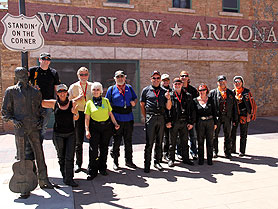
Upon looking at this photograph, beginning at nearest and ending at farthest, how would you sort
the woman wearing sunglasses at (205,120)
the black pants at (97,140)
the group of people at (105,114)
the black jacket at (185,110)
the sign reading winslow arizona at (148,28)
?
1. the group of people at (105,114)
2. the black pants at (97,140)
3. the black jacket at (185,110)
4. the woman wearing sunglasses at (205,120)
5. the sign reading winslow arizona at (148,28)

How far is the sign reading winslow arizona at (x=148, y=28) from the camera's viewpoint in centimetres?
988

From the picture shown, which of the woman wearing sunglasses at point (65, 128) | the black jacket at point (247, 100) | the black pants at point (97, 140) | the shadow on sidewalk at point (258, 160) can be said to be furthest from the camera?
the black jacket at point (247, 100)

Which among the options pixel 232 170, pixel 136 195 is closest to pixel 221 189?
pixel 232 170

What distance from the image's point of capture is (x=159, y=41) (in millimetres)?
11102

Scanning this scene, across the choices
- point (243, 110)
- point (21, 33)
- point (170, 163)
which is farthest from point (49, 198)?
point (243, 110)

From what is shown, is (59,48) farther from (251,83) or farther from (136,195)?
(251,83)

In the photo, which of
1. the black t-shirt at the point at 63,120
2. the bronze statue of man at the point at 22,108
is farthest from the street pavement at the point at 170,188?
the black t-shirt at the point at 63,120

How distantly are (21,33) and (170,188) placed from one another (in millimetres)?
3710

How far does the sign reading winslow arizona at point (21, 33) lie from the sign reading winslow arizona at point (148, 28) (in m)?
5.79

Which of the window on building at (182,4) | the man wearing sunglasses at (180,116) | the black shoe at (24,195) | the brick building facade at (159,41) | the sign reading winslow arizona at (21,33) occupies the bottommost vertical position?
the black shoe at (24,195)

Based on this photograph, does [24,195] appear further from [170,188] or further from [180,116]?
[180,116]

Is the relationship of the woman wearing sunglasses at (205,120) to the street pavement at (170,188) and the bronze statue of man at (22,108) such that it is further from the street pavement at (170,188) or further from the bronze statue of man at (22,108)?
the bronze statue of man at (22,108)

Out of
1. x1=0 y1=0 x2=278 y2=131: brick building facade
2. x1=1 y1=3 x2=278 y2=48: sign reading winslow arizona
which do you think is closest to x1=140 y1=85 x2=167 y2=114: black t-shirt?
x1=0 y1=0 x2=278 y2=131: brick building facade

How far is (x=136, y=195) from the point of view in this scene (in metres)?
4.08
